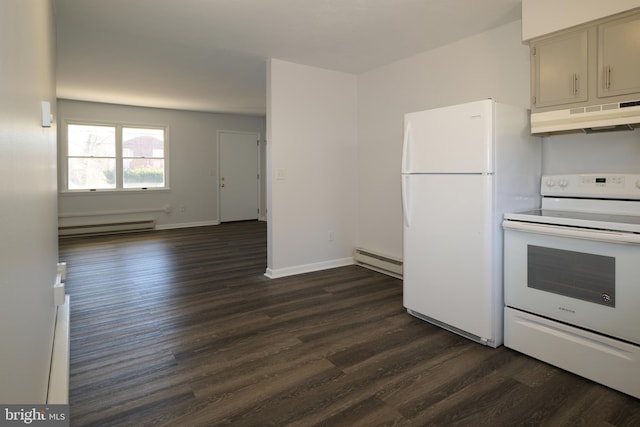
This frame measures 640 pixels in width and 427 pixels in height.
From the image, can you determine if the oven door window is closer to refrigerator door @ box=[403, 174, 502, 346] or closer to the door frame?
refrigerator door @ box=[403, 174, 502, 346]

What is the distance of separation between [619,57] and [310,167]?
2952mm

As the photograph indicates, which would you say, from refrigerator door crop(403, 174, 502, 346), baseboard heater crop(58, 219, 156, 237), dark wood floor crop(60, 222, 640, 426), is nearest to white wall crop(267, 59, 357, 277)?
dark wood floor crop(60, 222, 640, 426)

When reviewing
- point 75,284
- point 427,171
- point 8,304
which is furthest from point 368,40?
point 75,284

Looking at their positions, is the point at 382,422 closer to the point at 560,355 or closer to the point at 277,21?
the point at 560,355

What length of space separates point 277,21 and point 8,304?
2.94 metres

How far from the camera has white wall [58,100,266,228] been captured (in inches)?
273

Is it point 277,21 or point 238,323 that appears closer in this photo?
point 238,323

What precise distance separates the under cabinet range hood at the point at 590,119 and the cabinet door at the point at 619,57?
9cm

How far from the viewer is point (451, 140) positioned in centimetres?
268

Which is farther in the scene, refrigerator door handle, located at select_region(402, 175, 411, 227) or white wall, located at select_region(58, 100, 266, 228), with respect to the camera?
white wall, located at select_region(58, 100, 266, 228)

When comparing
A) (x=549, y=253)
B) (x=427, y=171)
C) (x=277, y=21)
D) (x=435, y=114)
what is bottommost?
(x=549, y=253)

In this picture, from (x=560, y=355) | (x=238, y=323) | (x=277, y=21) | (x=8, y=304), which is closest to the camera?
(x=8, y=304)

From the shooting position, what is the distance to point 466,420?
70.6 inches

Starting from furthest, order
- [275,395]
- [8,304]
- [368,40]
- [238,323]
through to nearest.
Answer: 1. [368,40]
2. [238,323]
3. [275,395]
4. [8,304]
